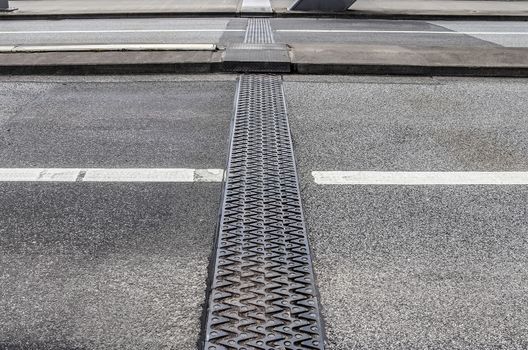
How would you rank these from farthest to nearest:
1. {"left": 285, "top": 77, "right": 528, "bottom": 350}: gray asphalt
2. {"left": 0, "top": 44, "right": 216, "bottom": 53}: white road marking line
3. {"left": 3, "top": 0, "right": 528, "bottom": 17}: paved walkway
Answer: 1. {"left": 3, "top": 0, "right": 528, "bottom": 17}: paved walkway
2. {"left": 0, "top": 44, "right": 216, "bottom": 53}: white road marking line
3. {"left": 285, "top": 77, "right": 528, "bottom": 350}: gray asphalt

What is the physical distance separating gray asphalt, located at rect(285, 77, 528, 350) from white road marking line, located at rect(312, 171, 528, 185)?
0.30 feet

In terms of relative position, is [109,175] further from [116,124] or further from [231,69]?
[231,69]

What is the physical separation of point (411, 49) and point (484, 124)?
10.4 ft

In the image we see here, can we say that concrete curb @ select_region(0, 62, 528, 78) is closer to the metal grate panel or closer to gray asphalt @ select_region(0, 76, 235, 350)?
gray asphalt @ select_region(0, 76, 235, 350)

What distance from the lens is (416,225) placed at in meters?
3.66

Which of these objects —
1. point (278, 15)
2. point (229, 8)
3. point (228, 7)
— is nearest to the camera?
point (278, 15)

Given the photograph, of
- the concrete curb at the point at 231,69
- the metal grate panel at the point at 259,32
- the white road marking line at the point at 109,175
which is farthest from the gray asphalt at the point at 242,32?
the white road marking line at the point at 109,175

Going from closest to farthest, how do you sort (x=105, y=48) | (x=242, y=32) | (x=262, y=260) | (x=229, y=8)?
(x=262, y=260) → (x=105, y=48) → (x=242, y=32) → (x=229, y=8)

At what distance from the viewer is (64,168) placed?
14.7 ft

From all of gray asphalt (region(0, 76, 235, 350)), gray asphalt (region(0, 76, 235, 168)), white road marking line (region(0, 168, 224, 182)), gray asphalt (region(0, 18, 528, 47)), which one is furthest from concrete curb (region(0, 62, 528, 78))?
white road marking line (region(0, 168, 224, 182))

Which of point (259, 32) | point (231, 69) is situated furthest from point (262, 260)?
point (259, 32)

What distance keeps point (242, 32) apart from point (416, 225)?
8.08 m

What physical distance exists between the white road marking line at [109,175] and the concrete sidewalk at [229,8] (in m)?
9.91

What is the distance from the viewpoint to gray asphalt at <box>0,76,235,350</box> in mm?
2688
